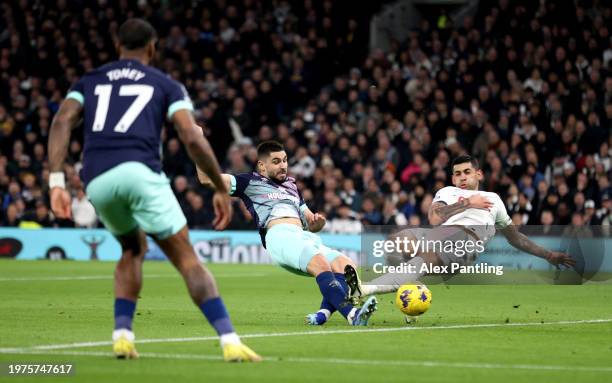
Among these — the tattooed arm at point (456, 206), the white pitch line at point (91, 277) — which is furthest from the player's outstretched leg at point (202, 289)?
the white pitch line at point (91, 277)

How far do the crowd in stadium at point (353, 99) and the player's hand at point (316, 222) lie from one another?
1201 centimetres

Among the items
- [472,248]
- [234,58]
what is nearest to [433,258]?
[472,248]

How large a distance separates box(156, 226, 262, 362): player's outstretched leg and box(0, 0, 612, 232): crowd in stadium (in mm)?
16374

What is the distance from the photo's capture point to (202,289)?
8062 millimetres

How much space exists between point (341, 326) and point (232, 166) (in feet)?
54.6

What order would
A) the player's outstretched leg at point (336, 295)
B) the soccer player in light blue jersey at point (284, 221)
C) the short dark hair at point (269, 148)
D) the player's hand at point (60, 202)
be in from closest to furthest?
the player's hand at point (60, 202) → the player's outstretched leg at point (336, 295) → the soccer player in light blue jersey at point (284, 221) → the short dark hair at point (269, 148)

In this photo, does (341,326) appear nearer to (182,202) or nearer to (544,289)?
(544,289)

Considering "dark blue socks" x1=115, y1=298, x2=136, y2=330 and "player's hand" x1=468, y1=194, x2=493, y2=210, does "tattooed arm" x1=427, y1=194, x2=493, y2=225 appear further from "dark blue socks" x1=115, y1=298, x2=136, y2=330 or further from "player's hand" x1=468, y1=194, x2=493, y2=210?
"dark blue socks" x1=115, y1=298, x2=136, y2=330

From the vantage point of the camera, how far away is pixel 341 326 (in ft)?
37.1

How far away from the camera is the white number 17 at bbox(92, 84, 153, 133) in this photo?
809cm

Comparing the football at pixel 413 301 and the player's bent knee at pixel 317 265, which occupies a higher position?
the player's bent knee at pixel 317 265

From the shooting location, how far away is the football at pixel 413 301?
1163 cm

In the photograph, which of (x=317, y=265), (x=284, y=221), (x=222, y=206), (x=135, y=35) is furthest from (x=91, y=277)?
(x=222, y=206)

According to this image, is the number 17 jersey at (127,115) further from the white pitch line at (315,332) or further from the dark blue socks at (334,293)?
the dark blue socks at (334,293)
